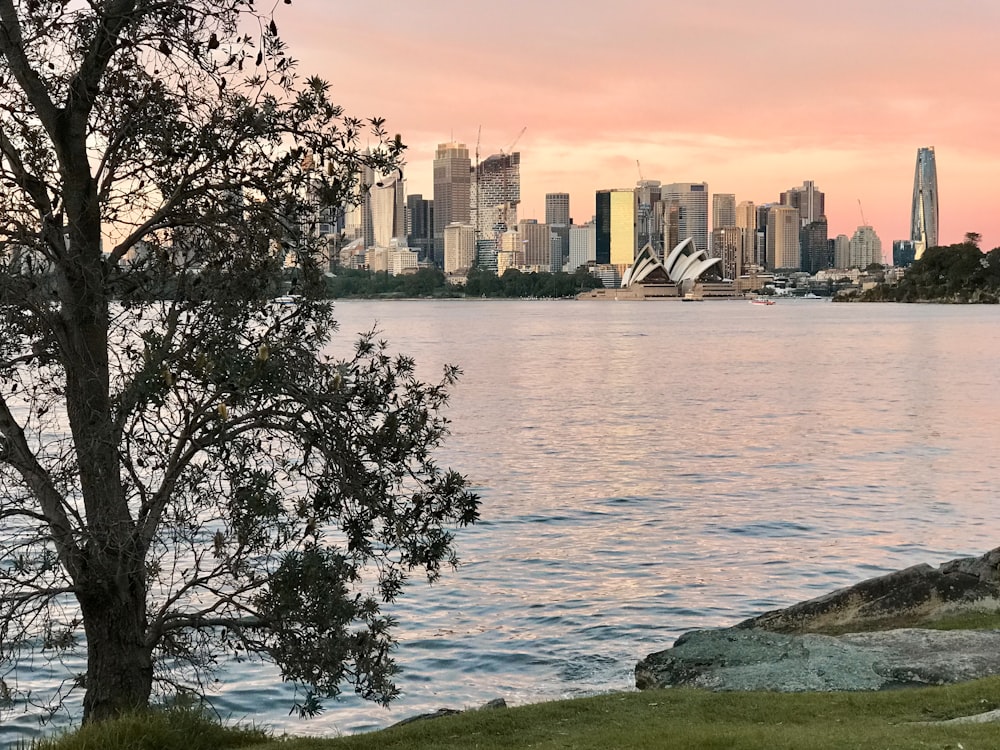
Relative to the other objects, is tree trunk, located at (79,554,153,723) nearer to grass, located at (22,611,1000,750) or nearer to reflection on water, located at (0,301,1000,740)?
grass, located at (22,611,1000,750)

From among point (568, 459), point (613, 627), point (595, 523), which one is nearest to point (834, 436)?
point (568, 459)

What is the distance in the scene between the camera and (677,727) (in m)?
8.46

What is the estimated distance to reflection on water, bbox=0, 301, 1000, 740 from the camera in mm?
15312

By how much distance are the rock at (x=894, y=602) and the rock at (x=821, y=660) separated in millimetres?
1407

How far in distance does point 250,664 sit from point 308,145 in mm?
9113

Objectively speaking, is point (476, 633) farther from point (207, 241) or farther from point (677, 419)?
point (677, 419)

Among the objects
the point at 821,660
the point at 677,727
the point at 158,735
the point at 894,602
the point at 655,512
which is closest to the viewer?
the point at 158,735

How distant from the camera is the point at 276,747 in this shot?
27.4 ft

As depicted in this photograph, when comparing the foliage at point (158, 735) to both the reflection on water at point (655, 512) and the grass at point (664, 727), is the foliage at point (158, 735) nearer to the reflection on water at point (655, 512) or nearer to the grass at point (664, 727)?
the grass at point (664, 727)

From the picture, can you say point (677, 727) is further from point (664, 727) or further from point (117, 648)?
point (117, 648)

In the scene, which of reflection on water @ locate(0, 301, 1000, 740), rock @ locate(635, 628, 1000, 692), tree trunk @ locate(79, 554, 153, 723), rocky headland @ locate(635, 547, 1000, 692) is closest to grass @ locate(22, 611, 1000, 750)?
tree trunk @ locate(79, 554, 153, 723)

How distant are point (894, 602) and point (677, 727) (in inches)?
244

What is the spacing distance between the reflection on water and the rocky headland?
216 cm

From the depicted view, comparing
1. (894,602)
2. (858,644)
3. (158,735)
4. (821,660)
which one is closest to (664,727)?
(821,660)
